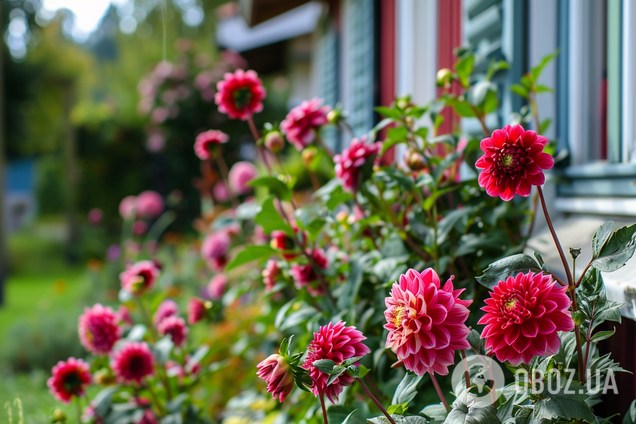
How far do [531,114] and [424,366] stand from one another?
74cm

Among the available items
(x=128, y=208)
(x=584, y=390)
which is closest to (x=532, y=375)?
(x=584, y=390)

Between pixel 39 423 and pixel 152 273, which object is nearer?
pixel 152 273

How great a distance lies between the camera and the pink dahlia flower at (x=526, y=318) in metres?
0.51

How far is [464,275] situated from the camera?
1025mm

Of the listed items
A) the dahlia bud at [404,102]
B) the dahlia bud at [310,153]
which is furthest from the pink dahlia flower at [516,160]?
the dahlia bud at [310,153]

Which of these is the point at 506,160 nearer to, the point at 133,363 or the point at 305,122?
the point at 305,122

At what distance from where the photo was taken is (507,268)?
57cm

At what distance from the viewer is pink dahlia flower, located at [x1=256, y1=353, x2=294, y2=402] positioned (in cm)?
57

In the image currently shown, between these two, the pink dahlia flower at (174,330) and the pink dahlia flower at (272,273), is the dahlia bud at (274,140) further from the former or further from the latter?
the pink dahlia flower at (174,330)

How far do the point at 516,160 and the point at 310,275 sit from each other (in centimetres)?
63

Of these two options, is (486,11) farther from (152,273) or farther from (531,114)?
(152,273)

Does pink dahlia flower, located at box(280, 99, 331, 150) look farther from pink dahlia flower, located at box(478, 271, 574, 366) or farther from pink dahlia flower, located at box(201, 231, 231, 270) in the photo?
pink dahlia flower, located at box(201, 231, 231, 270)

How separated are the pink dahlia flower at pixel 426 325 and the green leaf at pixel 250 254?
1.75 ft

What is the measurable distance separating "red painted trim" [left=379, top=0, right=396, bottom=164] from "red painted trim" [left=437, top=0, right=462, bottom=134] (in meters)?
0.51
